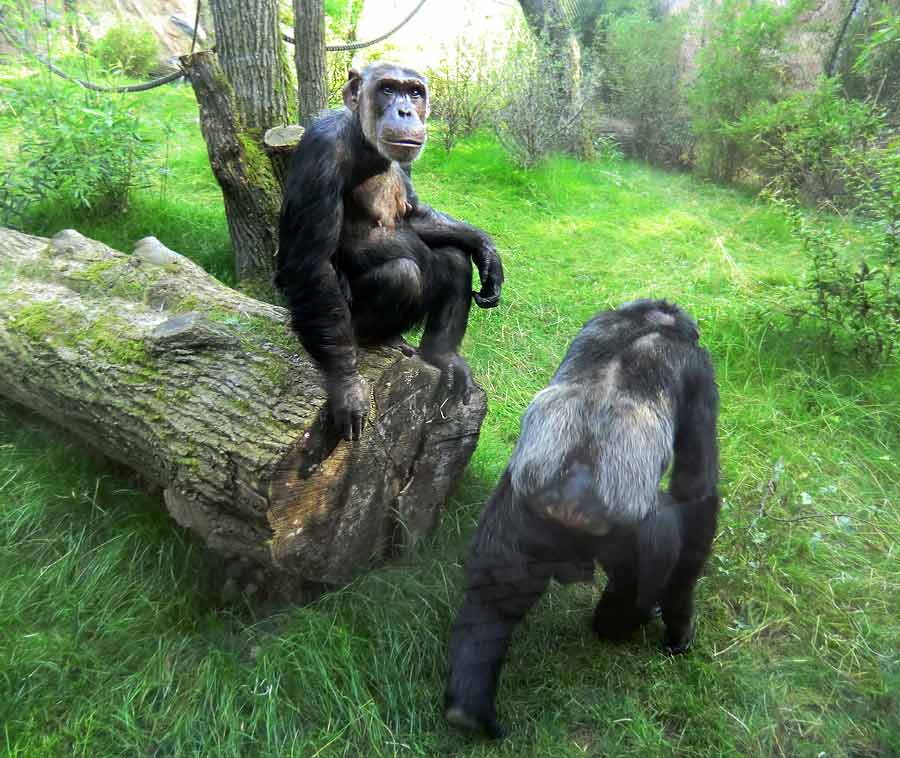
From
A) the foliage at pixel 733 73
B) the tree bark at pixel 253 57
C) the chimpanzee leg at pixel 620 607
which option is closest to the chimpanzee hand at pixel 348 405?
the chimpanzee leg at pixel 620 607

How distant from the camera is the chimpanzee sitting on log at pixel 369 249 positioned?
2.64 meters

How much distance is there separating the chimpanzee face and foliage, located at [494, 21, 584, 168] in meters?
4.96

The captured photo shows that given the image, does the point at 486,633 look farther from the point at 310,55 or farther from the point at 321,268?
the point at 310,55

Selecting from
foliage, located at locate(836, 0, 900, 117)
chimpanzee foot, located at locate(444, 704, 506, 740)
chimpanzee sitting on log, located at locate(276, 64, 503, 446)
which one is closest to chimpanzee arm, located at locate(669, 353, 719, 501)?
chimpanzee foot, located at locate(444, 704, 506, 740)

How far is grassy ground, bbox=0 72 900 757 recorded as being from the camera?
87.0 inches

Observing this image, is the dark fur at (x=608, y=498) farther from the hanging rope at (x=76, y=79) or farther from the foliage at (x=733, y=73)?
the foliage at (x=733, y=73)

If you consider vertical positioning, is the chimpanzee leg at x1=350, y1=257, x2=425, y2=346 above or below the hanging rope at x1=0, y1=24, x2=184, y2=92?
below

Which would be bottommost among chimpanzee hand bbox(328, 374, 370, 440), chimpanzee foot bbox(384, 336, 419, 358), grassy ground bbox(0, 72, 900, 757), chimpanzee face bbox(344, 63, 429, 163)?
grassy ground bbox(0, 72, 900, 757)

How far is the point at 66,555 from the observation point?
2.79 metres

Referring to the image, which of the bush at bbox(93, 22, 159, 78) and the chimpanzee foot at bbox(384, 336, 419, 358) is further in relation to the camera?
the bush at bbox(93, 22, 159, 78)

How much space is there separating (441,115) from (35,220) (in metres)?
4.77

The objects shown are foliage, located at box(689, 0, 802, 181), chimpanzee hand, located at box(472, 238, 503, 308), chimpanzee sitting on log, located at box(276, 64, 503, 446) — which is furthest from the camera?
Result: foliage, located at box(689, 0, 802, 181)

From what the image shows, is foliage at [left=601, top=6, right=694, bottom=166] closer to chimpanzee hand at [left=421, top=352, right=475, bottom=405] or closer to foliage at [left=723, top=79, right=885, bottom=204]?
foliage at [left=723, top=79, right=885, bottom=204]

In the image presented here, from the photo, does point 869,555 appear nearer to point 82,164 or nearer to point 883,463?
point 883,463
